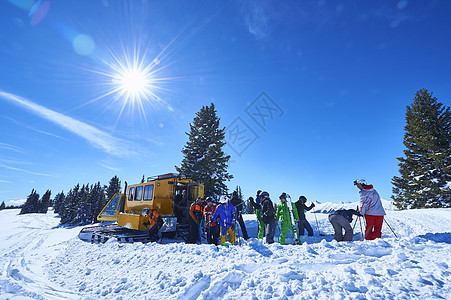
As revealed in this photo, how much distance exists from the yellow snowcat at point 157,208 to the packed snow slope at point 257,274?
302 cm

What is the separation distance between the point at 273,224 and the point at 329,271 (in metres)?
3.71

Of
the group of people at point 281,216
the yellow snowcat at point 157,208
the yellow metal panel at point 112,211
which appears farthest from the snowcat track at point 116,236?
the yellow metal panel at point 112,211

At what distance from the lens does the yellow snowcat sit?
9273 millimetres

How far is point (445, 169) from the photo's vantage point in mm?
15945

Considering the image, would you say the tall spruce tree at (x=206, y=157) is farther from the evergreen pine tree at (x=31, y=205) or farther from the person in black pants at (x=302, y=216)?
the evergreen pine tree at (x=31, y=205)

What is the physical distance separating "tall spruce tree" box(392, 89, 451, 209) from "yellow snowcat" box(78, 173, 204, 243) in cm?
1995

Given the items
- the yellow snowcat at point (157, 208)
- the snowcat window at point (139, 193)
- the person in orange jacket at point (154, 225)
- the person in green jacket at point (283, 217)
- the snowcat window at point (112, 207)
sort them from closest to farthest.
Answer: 1. the person in green jacket at point (283, 217)
2. the person in orange jacket at point (154, 225)
3. the yellow snowcat at point (157, 208)
4. the snowcat window at point (139, 193)
5. the snowcat window at point (112, 207)

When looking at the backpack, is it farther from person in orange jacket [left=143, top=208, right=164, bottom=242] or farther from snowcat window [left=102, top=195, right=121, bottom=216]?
snowcat window [left=102, top=195, right=121, bottom=216]

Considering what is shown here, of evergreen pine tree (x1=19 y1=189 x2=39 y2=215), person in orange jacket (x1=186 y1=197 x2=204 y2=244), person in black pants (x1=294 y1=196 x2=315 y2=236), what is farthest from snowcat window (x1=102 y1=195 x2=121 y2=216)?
evergreen pine tree (x1=19 y1=189 x2=39 y2=215)

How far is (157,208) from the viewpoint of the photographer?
1003 cm

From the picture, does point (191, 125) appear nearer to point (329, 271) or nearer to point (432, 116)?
point (329, 271)

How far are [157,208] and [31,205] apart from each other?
113409 millimetres

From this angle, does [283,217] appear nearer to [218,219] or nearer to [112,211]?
[218,219]

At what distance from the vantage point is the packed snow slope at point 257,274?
9.44 ft
